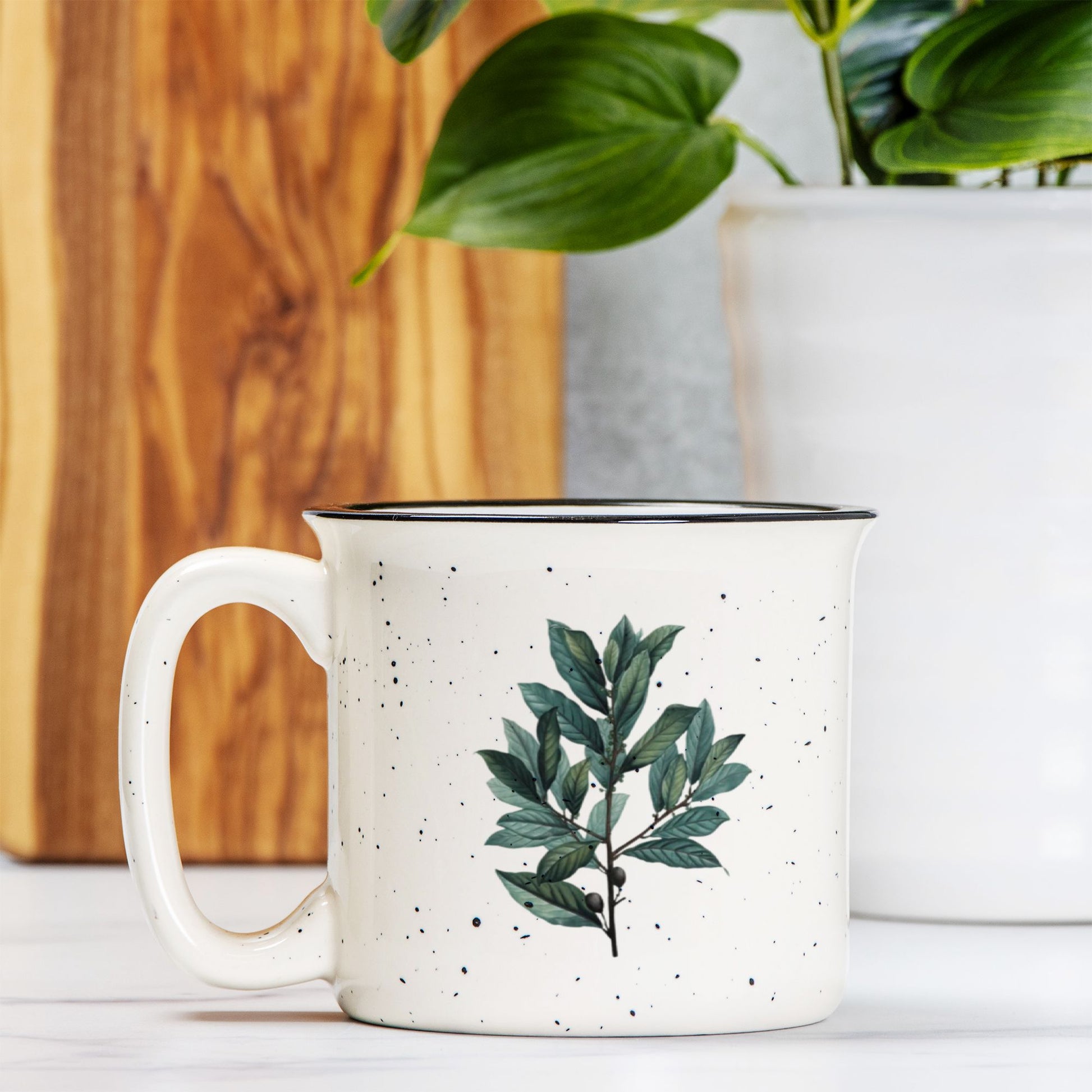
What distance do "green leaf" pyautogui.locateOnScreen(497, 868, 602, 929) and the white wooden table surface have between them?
3cm

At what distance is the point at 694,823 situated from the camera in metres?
0.36

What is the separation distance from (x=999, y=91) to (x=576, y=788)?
30 cm

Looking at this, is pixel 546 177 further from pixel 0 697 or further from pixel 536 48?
pixel 0 697

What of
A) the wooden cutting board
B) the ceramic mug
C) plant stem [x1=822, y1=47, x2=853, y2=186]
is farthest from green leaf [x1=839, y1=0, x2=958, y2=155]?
the ceramic mug

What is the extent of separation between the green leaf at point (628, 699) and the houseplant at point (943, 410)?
0.20 meters

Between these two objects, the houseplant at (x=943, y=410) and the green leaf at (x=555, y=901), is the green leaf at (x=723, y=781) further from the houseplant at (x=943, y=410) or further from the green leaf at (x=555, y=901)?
the houseplant at (x=943, y=410)

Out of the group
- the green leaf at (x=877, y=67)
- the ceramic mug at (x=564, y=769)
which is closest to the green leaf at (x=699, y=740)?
the ceramic mug at (x=564, y=769)

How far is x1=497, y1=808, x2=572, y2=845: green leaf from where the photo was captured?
35 centimetres

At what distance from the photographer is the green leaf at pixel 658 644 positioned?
14.0 inches

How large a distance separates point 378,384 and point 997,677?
0.87ft

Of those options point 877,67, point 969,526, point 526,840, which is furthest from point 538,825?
point 877,67

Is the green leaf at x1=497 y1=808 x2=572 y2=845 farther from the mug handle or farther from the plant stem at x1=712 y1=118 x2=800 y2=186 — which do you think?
the plant stem at x1=712 y1=118 x2=800 y2=186

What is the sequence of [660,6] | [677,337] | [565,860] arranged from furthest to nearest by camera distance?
[677,337], [660,6], [565,860]

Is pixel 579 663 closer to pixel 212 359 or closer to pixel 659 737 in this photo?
pixel 659 737
